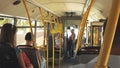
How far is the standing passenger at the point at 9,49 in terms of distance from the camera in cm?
337

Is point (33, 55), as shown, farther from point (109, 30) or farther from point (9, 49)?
point (109, 30)

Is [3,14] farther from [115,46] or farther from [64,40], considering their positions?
[64,40]

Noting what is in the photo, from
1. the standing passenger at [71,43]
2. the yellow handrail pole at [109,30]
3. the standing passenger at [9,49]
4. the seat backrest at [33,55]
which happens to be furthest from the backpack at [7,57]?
the standing passenger at [71,43]

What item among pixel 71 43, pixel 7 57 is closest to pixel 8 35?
pixel 7 57

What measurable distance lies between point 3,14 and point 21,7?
3.98 ft

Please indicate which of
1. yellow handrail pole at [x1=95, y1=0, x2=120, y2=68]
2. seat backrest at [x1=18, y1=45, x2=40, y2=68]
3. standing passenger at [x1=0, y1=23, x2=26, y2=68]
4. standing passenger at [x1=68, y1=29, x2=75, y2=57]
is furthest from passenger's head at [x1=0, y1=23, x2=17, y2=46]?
standing passenger at [x1=68, y1=29, x2=75, y2=57]

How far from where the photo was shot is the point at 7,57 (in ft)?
11.4

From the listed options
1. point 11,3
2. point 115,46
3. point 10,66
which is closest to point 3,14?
point 11,3

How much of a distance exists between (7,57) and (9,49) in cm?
13

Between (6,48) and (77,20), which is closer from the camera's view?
(6,48)

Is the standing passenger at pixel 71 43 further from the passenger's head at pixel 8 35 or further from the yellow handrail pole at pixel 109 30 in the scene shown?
the yellow handrail pole at pixel 109 30

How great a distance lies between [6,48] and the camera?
11.2 ft

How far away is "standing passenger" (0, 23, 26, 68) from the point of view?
3373 mm

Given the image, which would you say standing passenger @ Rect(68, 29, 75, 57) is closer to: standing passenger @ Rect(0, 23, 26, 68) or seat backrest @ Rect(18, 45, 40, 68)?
seat backrest @ Rect(18, 45, 40, 68)
